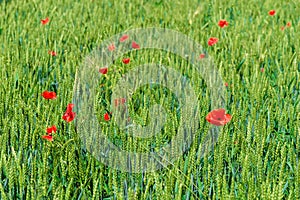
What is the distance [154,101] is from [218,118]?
0.94 ft

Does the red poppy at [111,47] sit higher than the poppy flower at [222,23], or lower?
lower

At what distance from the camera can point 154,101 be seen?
5.07 ft

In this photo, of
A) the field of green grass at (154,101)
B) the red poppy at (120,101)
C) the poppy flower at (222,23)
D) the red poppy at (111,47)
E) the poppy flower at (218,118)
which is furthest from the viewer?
the poppy flower at (222,23)

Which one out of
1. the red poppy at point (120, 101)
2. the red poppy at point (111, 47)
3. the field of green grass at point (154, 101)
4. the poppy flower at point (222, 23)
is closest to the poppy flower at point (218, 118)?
the field of green grass at point (154, 101)

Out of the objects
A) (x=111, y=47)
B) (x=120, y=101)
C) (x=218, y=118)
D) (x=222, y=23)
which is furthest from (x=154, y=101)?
(x=222, y=23)

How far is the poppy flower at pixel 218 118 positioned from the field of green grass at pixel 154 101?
24 mm

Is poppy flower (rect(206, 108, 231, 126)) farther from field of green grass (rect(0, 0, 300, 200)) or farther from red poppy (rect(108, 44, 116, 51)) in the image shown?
red poppy (rect(108, 44, 116, 51))

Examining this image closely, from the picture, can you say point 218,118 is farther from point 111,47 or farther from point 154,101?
point 111,47

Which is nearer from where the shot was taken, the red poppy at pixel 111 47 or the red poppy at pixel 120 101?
the red poppy at pixel 120 101

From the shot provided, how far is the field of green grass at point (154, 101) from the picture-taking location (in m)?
1.09

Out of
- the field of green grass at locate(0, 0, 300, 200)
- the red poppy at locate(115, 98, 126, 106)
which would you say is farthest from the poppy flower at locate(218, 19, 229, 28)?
the red poppy at locate(115, 98, 126, 106)

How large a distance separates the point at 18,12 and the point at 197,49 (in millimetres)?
1261

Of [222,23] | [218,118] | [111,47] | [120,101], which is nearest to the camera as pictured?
[218,118]

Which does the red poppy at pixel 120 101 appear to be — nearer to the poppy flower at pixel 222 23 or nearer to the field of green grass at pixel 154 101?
the field of green grass at pixel 154 101
